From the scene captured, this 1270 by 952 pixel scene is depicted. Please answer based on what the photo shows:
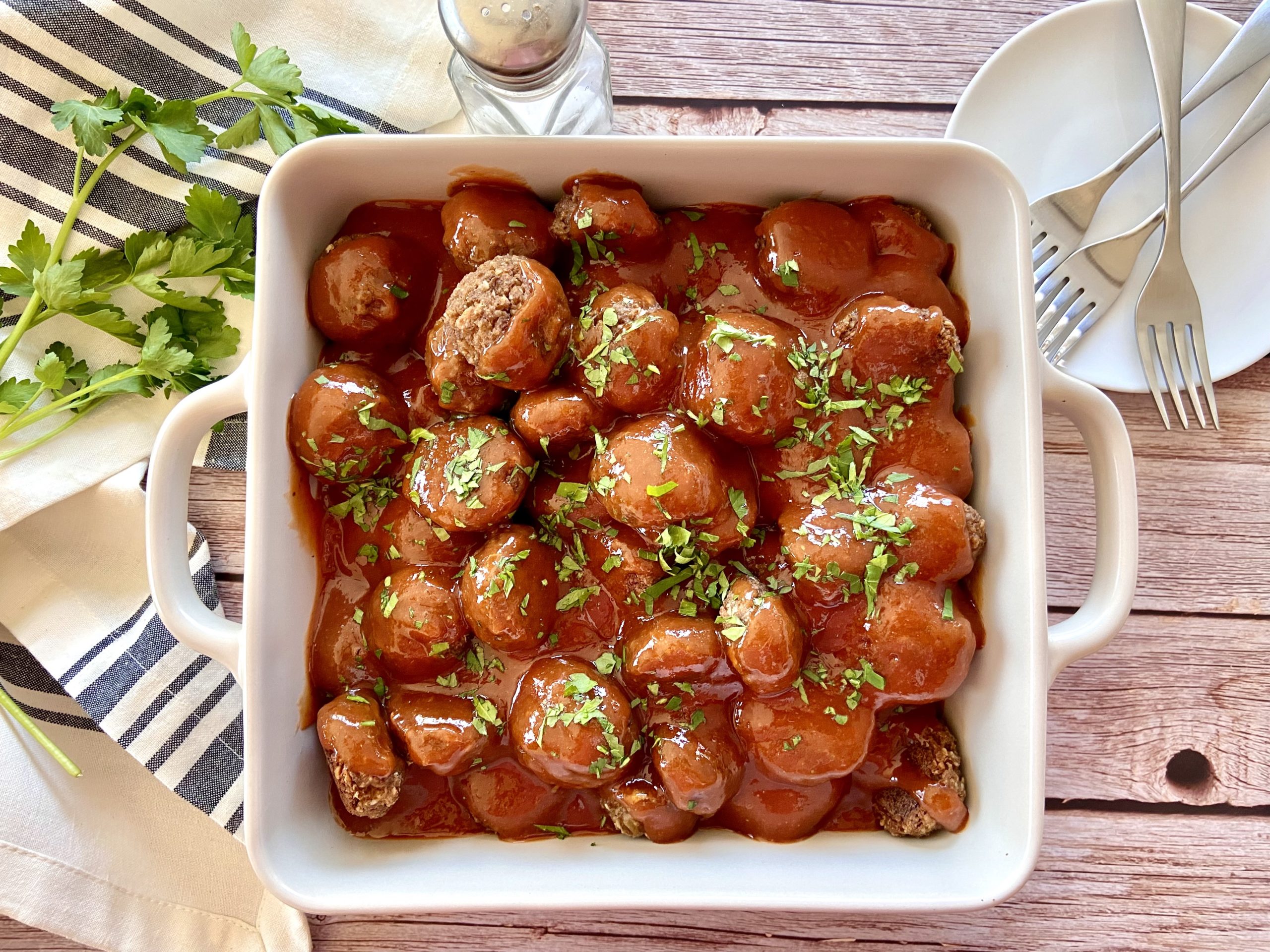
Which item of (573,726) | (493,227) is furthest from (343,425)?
(573,726)

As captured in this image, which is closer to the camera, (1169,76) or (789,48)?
(1169,76)

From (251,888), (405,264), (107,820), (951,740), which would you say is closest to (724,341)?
(405,264)

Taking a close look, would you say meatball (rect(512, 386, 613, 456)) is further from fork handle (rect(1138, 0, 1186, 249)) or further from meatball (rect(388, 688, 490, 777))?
fork handle (rect(1138, 0, 1186, 249))

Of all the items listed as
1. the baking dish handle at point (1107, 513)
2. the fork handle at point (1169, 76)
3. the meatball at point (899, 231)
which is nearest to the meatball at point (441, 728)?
the baking dish handle at point (1107, 513)

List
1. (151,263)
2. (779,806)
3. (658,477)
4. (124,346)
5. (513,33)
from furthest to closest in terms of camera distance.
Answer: (124,346) < (151,263) < (779,806) < (513,33) < (658,477)

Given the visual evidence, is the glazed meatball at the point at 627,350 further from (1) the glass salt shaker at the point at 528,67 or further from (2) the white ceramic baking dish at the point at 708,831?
(1) the glass salt shaker at the point at 528,67

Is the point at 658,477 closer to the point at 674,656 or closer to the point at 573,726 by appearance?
the point at 674,656
